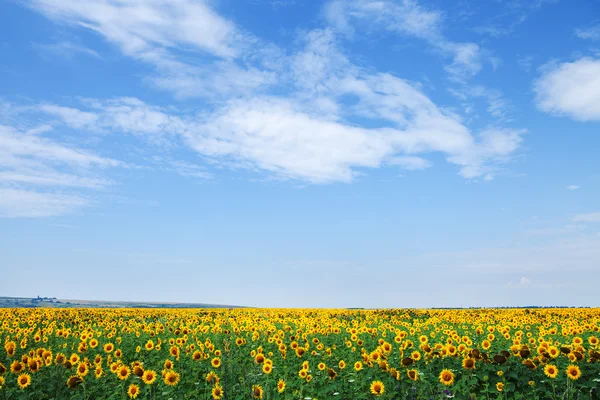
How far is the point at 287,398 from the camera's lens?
9.14m

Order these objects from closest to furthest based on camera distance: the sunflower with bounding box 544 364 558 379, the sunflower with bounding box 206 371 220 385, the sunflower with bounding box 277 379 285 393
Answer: the sunflower with bounding box 206 371 220 385 < the sunflower with bounding box 277 379 285 393 < the sunflower with bounding box 544 364 558 379

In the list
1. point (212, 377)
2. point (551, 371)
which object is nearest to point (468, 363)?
point (551, 371)

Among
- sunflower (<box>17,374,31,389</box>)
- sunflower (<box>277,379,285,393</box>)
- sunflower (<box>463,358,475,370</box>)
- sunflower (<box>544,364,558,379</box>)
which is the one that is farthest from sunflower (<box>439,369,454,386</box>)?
sunflower (<box>17,374,31,389</box>)

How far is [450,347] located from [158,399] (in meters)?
5.97

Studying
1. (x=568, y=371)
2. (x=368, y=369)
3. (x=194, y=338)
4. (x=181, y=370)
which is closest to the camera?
(x=568, y=371)

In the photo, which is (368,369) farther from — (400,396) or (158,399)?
(158,399)

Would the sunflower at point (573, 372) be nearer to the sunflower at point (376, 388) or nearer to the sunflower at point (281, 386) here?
the sunflower at point (376, 388)

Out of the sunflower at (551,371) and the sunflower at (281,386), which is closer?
the sunflower at (281,386)

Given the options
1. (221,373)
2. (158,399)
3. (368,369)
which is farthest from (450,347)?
(158,399)

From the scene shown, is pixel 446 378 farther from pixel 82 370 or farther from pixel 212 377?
pixel 82 370

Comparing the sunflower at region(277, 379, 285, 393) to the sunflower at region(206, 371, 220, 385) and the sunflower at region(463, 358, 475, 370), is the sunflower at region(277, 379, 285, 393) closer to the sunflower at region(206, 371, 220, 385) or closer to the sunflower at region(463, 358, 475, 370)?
the sunflower at region(206, 371, 220, 385)

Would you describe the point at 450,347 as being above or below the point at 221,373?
above

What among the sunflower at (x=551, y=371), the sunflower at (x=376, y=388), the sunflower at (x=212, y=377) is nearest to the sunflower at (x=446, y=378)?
the sunflower at (x=376, y=388)

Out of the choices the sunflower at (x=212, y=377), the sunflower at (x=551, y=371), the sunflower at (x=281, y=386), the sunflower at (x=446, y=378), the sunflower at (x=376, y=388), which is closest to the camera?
the sunflower at (x=376, y=388)
